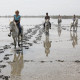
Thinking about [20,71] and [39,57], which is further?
[39,57]

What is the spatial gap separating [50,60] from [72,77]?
119 inches

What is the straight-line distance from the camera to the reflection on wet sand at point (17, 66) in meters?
7.98

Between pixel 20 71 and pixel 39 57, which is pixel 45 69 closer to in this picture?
pixel 20 71

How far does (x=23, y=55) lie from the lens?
39.2 feet

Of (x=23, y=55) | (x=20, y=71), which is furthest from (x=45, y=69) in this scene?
(x=23, y=55)

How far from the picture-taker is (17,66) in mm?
9484

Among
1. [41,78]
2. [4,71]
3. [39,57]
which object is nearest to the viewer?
[41,78]

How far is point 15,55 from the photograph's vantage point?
38.9 feet

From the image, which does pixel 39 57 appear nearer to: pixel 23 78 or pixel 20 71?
pixel 20 71

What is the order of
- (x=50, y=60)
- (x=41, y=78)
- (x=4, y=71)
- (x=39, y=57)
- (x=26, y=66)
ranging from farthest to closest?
(x=39, y=57)
(x=50, y=60)
(x=26, y=66)
(x=4, y=71)
(x=41, y=78)

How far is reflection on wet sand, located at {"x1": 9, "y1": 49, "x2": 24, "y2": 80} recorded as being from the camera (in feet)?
26.2

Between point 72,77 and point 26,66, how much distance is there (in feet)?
7.99

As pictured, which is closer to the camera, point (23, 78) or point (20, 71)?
point (23, 78)

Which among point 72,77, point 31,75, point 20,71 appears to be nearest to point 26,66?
point 20,71
